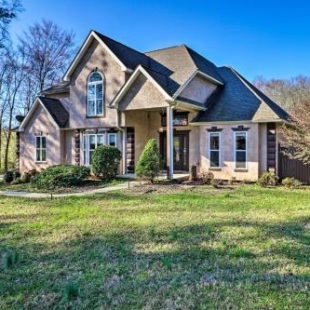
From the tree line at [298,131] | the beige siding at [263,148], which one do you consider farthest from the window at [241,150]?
the tree line at [298,131]

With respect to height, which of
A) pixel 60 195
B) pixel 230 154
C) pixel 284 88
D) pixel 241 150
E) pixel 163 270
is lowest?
pixel 163 270

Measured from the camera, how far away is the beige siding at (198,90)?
1861 cm

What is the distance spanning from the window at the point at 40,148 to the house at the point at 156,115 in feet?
0.17

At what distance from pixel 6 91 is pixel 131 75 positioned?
22.4 meters

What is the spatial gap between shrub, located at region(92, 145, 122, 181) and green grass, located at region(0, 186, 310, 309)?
687 centimetres

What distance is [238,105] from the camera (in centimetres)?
1903

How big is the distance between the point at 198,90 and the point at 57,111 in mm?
10217

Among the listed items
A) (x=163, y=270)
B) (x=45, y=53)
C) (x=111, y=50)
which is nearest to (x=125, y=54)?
(x=111, y=50)

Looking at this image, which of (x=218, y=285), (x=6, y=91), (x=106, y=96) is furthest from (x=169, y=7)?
(x=6, y=91)

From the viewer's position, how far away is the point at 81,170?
1772 centimetres

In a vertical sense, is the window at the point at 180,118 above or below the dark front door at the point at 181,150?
above

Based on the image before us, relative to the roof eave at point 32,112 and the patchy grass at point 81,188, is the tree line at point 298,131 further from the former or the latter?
the roof eave at point 32,112

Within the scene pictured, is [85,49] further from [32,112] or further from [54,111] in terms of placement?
[32,112]

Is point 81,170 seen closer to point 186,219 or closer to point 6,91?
point 186,219
